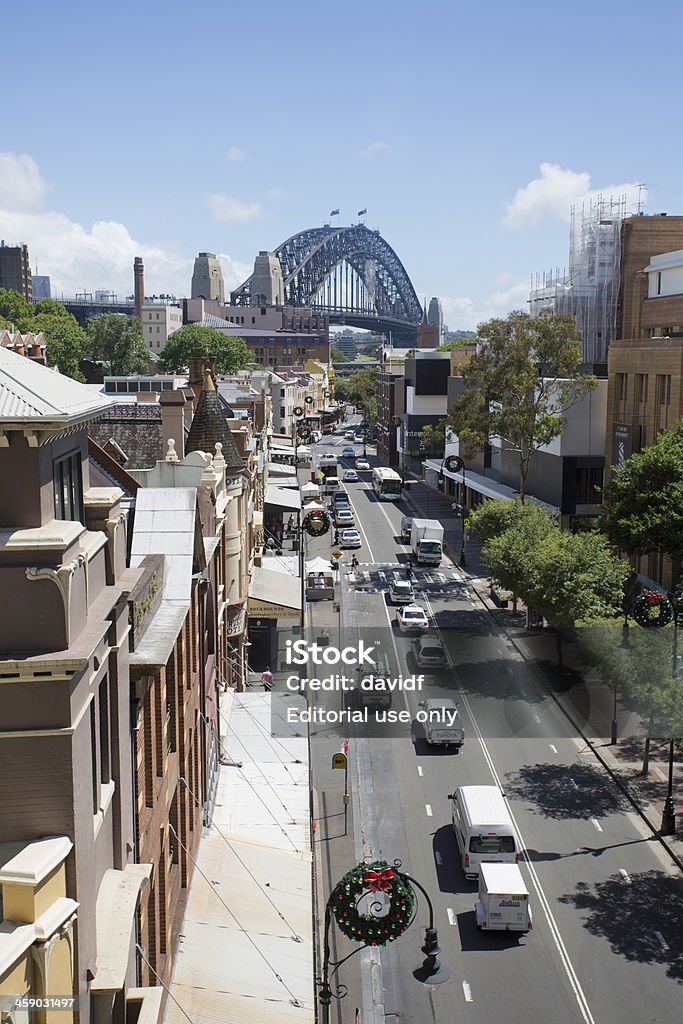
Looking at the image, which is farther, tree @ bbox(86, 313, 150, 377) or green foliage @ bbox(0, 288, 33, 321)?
green foliage @ bbox(0, 288, 33, 321)

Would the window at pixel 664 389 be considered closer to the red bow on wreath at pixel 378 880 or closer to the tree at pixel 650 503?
the tree at pixel 650 503

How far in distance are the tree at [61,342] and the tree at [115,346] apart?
224cm

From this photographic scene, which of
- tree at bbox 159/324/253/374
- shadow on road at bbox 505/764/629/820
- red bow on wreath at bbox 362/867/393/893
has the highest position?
tree at bbox 159/324/253/374

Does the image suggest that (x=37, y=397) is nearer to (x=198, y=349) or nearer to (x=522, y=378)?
(x=522, y=378)

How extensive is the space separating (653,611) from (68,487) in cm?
2737

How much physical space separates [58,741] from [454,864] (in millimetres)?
22080

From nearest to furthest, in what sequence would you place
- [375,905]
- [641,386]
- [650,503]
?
1. [375,905]
2. [650,503]
3. [641,386]

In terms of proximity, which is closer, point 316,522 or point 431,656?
point 431,656

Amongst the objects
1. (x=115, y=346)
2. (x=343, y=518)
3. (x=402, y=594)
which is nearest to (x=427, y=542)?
(x=402, y=594)

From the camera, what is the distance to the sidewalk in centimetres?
3441

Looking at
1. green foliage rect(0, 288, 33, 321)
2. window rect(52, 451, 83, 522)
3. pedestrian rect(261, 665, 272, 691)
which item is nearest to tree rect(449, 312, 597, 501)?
pedestrian rect(261, 665, 272, 691)

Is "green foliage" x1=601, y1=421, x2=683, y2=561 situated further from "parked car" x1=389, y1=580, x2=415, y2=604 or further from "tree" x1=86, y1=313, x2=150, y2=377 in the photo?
"tree" x1=86, y1=313, x2=150, y2=377

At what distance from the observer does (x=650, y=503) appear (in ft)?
159

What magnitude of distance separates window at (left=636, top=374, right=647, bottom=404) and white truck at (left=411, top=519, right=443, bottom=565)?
17.7 m
